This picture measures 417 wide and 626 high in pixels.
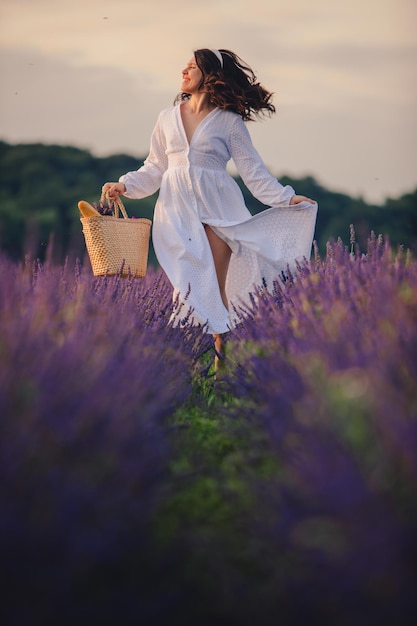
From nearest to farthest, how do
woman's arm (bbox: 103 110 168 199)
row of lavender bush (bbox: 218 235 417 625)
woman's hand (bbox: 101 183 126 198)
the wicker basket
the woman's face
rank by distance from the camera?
row of lavender bush (bbox: 218 235 417 625)
the wicker basket
woman's hand (bbox: 101 183 126 198)
the woman's face
woman's arm (bbox: 103 110 168 199)

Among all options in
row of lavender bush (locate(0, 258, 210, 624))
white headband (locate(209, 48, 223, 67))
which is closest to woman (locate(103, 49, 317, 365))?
white headband (locate(209, 48, 223, 67))

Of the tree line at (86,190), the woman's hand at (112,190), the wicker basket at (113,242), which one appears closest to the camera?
the wicker basket at (113,242)

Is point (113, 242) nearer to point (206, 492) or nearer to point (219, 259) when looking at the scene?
point (219, 259)

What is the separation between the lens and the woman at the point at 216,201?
4785 millimetres

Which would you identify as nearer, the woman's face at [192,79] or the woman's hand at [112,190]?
the woman's hand at [112,190]

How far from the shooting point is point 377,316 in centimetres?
237

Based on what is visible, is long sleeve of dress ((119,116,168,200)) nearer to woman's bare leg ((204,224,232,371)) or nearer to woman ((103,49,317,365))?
woman ((103,49,317,365))

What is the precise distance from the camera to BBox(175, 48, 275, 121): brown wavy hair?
15.7 ft

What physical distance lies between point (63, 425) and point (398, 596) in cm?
67

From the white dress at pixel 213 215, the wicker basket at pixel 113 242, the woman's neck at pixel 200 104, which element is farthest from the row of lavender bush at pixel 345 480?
the woman's neck at pixel 200 104

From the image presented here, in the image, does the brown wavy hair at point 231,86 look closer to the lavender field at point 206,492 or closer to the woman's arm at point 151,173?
the woman's arm at point 151,173

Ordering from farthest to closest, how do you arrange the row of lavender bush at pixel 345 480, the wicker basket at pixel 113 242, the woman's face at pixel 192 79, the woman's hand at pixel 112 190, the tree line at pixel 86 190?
the tree line at pixel 86 190 → the woman's face at pixel 192 79 → the woman's hand at pixel 112 190 → the wicker basket at pixel 113 242 → the row of lavender bush at pixel 345 480

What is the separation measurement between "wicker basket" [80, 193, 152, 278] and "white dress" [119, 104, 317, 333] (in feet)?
0.79

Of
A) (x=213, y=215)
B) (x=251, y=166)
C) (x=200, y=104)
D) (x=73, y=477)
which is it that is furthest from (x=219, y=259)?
(x=73, y=477)
